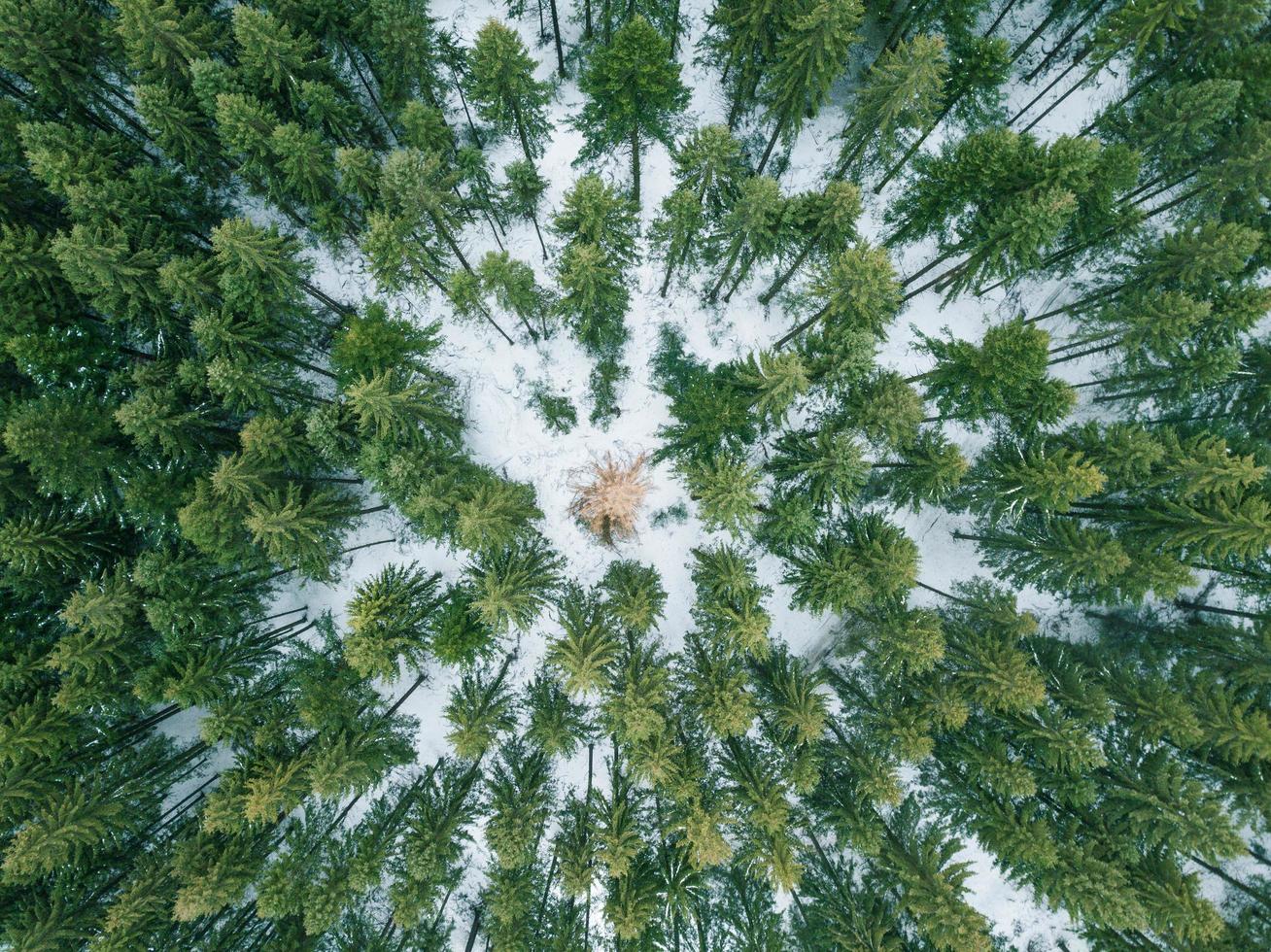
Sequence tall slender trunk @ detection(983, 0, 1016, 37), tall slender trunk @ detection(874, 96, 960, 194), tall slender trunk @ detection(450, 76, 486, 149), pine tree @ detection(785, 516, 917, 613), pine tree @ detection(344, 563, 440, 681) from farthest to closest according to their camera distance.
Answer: tall slender trunk @ detection(450, 76, 486, 149), tall slender trunk @ detection(983, 0, 1016, 37), tall slender trunk @ detection(874, 96, 960, 194), pine tree @ detection(344, 563, 440, 681), pine tree @ detection(785, 516, 917, 613)

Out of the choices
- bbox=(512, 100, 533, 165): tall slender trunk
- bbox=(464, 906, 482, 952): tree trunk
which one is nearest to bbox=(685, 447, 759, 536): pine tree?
bbox=(512, 100, 533, 165): tall slender trunk

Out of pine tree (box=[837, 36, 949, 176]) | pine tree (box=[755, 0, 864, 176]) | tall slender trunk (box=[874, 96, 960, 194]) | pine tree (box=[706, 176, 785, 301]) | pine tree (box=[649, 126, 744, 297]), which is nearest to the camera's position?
pine tree (box=[755, 0, 864, 176])

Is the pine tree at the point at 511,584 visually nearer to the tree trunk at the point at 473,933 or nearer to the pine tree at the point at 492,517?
the pine tree at the point at 492,517

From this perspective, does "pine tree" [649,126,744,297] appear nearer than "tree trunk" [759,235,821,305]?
Yes

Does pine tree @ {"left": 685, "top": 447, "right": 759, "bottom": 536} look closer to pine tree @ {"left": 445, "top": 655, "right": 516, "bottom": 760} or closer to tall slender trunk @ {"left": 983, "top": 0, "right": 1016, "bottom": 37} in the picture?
pine tree @ {"left": 445, "top": 655, "right": 516, "bottom": 760}

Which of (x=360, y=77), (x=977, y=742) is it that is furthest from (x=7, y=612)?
(x=977, y=742)

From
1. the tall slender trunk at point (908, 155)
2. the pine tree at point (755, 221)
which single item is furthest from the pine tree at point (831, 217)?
the tall slender trunk at point (908, 155)
